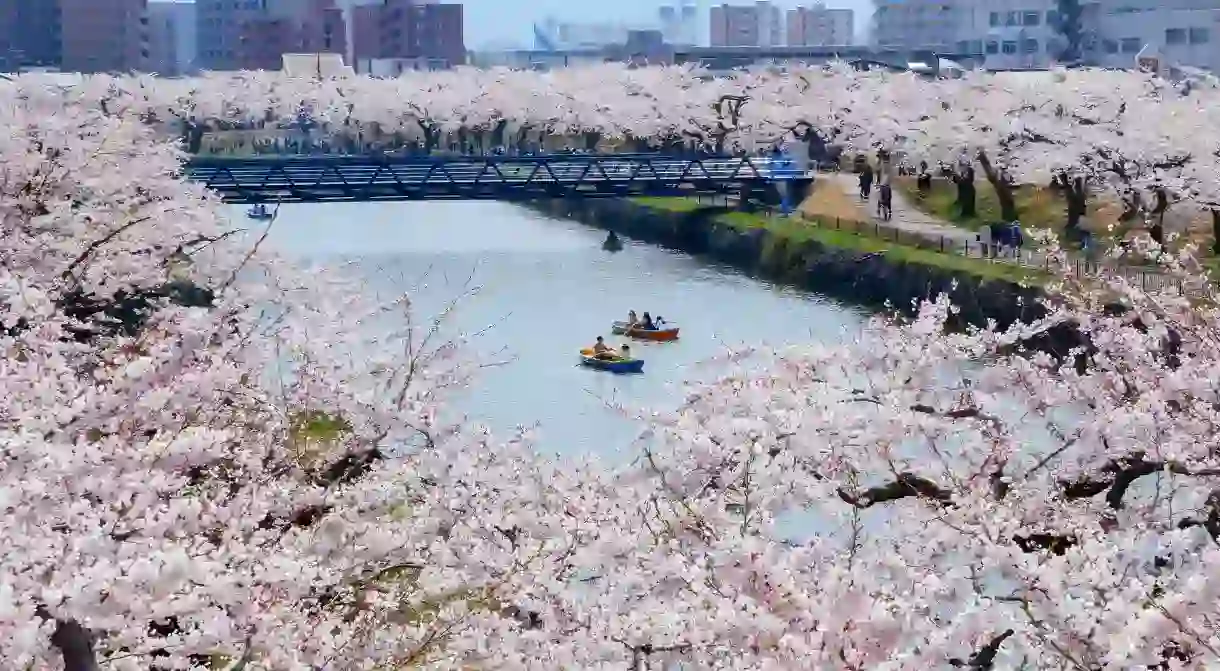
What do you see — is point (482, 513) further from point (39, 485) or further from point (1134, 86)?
A: point (1134, 86)

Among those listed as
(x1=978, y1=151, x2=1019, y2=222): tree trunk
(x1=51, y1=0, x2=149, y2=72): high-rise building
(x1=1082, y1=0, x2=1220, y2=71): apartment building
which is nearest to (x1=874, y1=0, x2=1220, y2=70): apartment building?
(x1=1082, y1=0, x2=1220, y2=71): apartment building

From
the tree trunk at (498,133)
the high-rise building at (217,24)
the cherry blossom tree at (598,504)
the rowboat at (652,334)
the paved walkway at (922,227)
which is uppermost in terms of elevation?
the high-rise building at (217,24)

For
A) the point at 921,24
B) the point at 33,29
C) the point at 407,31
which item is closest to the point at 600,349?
the point at 33,29

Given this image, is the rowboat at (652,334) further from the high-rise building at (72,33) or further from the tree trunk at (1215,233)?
the high-rise building at (72,33)

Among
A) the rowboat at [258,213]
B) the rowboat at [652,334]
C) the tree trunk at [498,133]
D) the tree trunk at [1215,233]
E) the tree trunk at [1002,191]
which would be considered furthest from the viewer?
the tree trunk at [498,133]

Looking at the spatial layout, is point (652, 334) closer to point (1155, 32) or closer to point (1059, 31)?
point (1155, 32)

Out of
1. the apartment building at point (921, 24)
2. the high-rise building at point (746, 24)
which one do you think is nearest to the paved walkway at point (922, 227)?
the apartment building at point (921, 24)

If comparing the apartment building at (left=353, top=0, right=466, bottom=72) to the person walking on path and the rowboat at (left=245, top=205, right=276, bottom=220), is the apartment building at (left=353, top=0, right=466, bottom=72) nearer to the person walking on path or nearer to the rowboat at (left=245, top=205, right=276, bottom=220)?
the rowboat at (left=245, top=205, right=276, bottom=220)
